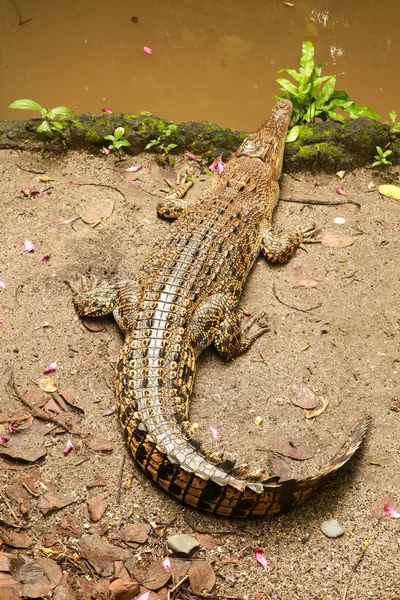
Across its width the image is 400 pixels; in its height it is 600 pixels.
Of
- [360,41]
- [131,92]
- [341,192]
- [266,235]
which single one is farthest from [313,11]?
[266,235]

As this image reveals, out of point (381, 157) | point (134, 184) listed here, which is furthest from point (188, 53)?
point (381, 157)

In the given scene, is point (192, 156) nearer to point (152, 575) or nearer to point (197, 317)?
point (197, 317)

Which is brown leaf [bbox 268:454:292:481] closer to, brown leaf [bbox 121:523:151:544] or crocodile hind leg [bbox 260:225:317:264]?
brown leaf [bbox 121:523:151:544]

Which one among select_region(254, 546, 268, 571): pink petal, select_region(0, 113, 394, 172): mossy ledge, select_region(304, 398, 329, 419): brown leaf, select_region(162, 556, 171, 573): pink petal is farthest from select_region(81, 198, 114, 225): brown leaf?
select_region(254, 546, 268, 571): pink petal

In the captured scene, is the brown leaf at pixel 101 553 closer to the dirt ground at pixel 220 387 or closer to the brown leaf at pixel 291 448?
the dirt ground at pixel 220 387

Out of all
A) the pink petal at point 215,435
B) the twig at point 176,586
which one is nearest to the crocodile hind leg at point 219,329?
the pink petal at point 215,435

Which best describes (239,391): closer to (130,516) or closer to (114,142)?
(130,516)
